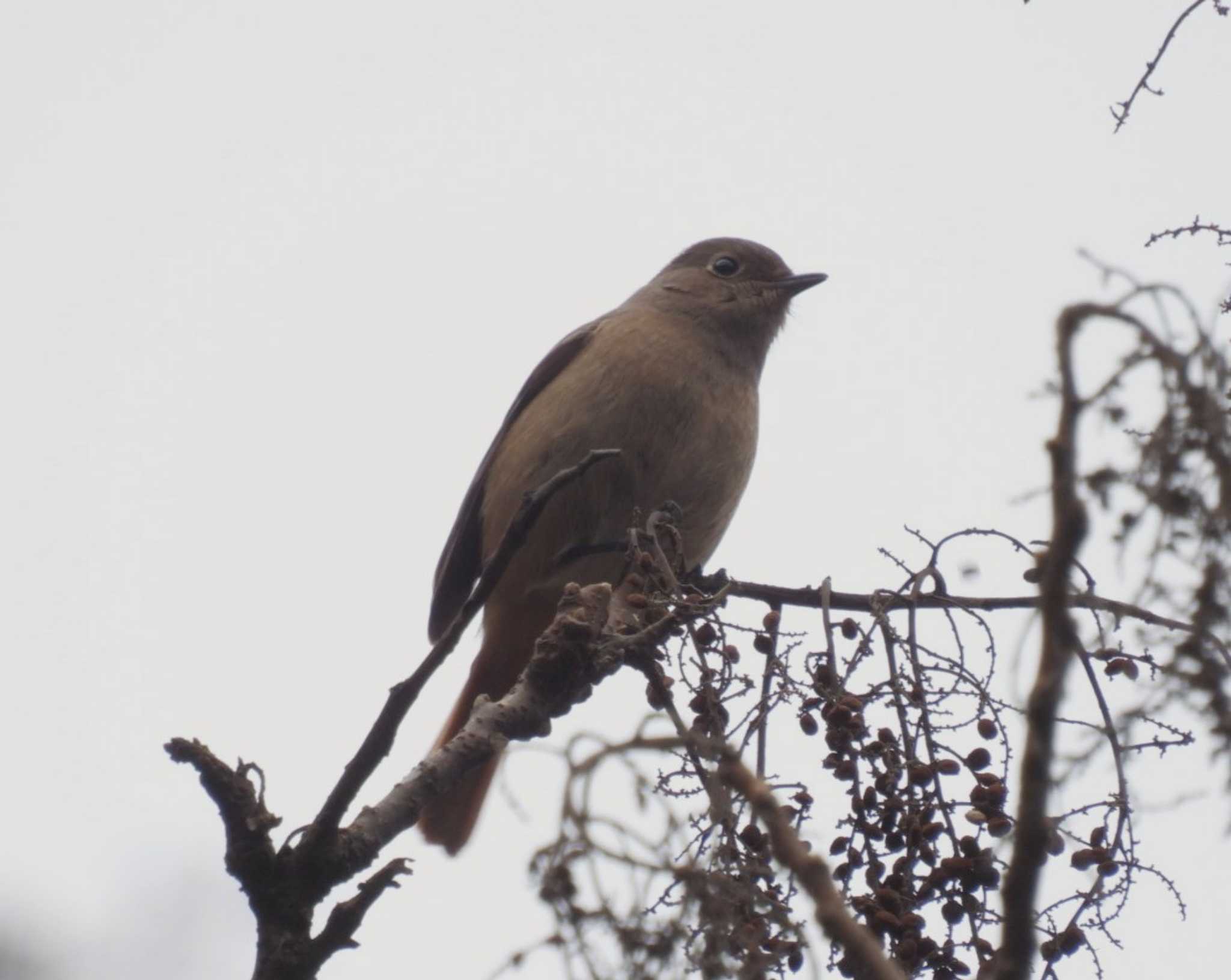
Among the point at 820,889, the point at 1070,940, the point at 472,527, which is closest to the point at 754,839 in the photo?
the point at 1070,940

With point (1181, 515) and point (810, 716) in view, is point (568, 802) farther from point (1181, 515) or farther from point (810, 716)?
point (810, 716)

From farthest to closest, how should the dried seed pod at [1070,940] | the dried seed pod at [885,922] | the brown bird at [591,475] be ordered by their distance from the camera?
the brown bird at [591,475]
the dried seed pod at [1070,940]
the dried seed pod at [885,922]

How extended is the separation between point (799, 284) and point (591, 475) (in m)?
1.91

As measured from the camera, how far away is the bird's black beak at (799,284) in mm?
6605

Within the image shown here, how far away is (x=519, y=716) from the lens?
10.4 ft

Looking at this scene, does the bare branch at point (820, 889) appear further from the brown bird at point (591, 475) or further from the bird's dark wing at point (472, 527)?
the bird's dark wing at point (472, 527)

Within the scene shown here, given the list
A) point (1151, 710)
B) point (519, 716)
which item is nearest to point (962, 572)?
point (519, 716)

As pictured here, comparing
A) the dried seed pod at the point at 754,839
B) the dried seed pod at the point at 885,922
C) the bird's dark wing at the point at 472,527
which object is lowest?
the dried seed pod at the point at 885,922

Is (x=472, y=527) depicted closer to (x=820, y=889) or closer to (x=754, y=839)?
(x=754, y=839)

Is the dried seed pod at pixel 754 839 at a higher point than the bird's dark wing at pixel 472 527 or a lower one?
lower

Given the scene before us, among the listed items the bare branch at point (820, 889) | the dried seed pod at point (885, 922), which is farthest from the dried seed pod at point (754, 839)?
the bare branch at point (820, 889)

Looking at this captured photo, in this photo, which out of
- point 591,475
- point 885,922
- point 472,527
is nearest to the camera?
point 885,922

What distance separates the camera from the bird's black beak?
6.61 m

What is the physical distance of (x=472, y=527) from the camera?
19.2 ft
